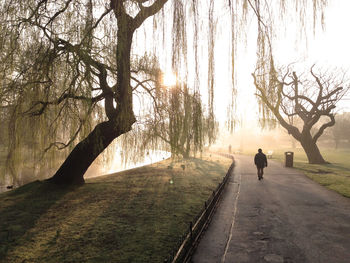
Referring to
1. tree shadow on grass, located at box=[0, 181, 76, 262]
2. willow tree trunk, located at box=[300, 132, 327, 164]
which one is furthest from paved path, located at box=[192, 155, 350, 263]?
willow tree trunk, located at box=[300, 132, 327, 164]

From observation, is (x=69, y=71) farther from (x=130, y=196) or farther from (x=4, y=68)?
(x=130, y=196)

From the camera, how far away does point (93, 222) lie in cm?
619

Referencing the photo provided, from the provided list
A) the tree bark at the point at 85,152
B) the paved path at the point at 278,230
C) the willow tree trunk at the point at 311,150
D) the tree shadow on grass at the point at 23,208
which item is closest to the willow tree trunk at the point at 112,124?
the tree bark at the point at 85,152

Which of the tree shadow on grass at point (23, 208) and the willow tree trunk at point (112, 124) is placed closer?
the tree shadow on grass at point (23, 208)

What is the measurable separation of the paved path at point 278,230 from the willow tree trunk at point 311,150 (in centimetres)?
1650

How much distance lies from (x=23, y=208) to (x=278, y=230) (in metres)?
7.43

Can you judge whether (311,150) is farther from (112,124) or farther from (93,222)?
(93,222)

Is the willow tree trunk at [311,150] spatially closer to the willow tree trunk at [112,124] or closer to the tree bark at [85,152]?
the willow tree trunk at [112,124]

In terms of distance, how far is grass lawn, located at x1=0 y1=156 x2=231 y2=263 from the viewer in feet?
14.8

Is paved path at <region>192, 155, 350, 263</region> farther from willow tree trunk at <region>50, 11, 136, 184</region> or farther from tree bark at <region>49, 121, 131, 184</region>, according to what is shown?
tree bark at <region>49, 121, 131, 184</region>

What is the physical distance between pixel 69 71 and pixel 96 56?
1159 mm

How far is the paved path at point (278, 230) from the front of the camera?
167 inches

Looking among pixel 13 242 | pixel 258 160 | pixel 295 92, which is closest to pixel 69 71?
pixel 13 242

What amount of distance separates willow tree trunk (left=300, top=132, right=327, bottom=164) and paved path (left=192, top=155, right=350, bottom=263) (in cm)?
1650
